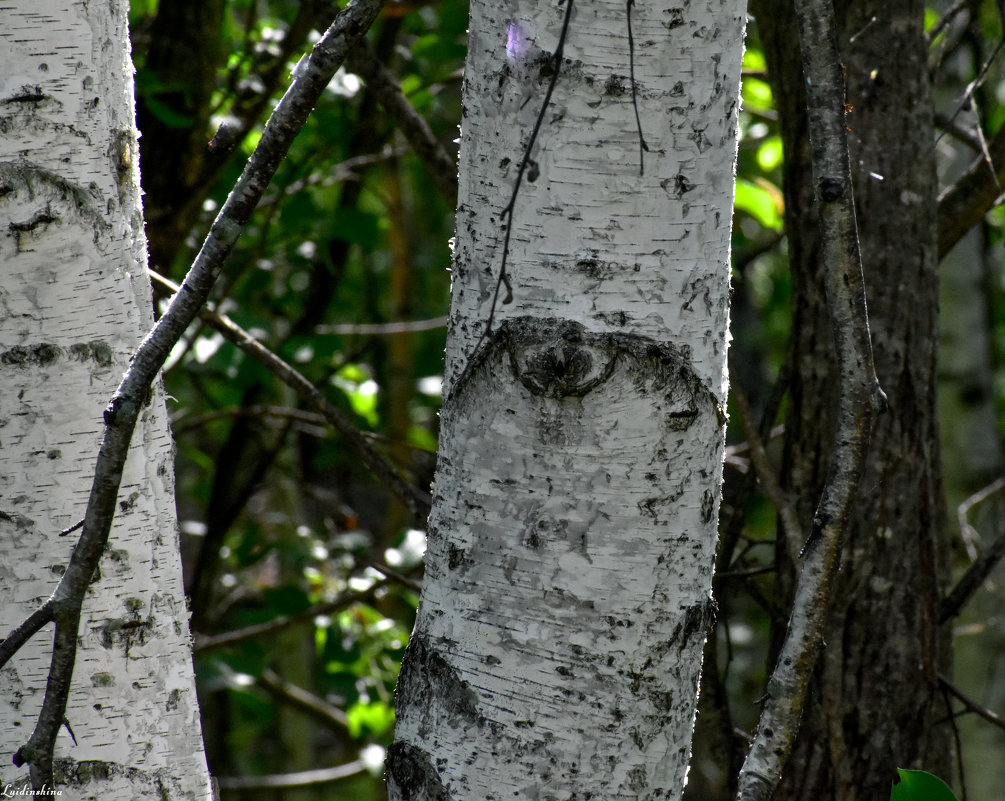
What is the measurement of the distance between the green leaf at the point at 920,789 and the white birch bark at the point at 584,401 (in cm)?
24

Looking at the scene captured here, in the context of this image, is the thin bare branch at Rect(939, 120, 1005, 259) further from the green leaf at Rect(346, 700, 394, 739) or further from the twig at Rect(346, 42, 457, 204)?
the green leaf at Rect(346, 700, 394, 739)

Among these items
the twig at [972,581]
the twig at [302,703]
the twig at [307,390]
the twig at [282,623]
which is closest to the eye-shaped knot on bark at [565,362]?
the twig at [307,390]

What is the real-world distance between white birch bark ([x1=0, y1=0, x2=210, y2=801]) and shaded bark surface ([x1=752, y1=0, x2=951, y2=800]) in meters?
0.90

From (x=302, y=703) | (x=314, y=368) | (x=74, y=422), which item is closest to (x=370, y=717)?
(x=302, y=703)

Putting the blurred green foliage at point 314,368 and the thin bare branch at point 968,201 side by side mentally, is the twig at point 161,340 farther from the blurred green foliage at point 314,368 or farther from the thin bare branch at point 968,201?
the thin bare branch at point 968,201

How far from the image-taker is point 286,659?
3.61 metres

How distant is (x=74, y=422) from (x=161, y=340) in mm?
274

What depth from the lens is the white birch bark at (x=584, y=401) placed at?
2.21 ft

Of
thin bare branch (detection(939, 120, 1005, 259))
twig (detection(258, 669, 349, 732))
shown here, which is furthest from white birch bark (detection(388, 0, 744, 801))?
twig (detection(258, 669, 349, 732))

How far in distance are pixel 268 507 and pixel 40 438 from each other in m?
3.41

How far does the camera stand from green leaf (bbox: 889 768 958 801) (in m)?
0.79

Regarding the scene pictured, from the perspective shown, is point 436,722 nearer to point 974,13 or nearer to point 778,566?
point 778,566

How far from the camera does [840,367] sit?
71 cm

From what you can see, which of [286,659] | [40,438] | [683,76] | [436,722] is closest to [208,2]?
[40,438]
